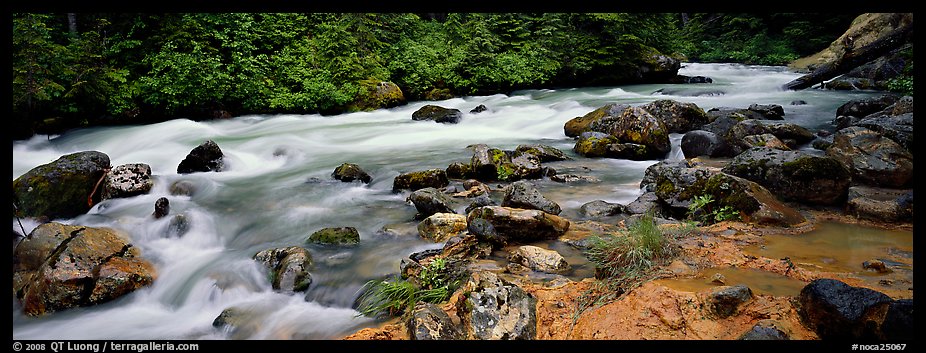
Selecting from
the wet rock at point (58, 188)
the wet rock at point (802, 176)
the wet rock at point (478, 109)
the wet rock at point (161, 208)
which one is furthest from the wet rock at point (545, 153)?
the wet rock at point (58, 188)

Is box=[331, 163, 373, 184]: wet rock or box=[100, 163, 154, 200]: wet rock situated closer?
box=[100, 163, 154, 200]: wet rock

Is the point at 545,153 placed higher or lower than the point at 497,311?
higher

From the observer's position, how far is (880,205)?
17.3 feet

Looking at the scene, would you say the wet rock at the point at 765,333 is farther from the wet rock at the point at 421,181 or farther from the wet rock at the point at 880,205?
the wet rock at the point at 421,181

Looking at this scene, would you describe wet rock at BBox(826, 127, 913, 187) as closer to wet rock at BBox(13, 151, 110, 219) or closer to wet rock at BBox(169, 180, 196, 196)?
wet rock at BBox(169, 180, 196, 196)

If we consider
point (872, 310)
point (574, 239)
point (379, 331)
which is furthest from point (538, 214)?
point (872, 310)

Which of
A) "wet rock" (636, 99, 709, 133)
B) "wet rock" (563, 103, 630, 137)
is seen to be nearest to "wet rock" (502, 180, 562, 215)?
"wet rock" (563, 103, 630, 137)

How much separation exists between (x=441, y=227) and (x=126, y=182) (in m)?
5.70

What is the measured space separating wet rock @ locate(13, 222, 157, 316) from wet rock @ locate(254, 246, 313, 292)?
1.32 meters

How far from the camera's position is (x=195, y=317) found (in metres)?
4.89

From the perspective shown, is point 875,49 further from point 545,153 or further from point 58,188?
point 58,188

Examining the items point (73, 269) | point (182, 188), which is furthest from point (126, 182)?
point (73, 269)

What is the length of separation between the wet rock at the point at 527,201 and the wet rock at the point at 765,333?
342 centimetres

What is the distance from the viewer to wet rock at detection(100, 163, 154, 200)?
777 cm
